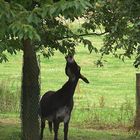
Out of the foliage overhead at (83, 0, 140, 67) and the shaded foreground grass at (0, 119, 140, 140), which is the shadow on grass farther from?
the foliage overhead at (83, 0, 140, 67)

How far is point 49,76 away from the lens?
26.2 meters

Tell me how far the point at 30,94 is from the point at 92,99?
10.00 meters

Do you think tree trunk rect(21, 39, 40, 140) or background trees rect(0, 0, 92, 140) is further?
tree trunk rect(21, 39, 40, 140)

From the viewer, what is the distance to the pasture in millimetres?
12852

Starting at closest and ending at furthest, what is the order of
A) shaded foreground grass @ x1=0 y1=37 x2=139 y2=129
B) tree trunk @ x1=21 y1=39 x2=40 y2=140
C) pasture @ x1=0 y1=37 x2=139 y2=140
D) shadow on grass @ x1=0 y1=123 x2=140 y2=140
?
tree trunk @ x1=21 y1=39 x2=40 y2=140 < shadow on grass @ x1=0 y1=123 x2=140 y2=140 < pasture @ x1=0 y1=37 x2=139 y2=140 < shaded foreground grass @ x1=0 y1=37 x2=139 y2=129

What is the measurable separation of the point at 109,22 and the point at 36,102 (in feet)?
6.44

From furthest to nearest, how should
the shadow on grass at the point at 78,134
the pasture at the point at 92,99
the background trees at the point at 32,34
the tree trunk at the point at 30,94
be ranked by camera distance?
the pasture at the point at 92,99 < the shadow on grass at the point at 78,134 < the tree trunk at the point at 30,94 < the background trees at the point at 32,34

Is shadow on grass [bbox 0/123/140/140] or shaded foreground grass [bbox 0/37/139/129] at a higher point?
shaded foreground grass [bbox 0/37/139/129]

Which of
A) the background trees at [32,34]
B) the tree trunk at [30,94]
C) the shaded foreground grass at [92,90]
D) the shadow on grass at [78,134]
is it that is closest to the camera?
the background trees at [32,34]

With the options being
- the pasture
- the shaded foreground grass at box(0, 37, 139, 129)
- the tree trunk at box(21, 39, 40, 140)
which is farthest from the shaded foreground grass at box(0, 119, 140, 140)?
the tree trunk at box(21, 39, 40, 140)

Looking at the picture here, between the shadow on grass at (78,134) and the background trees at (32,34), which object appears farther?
the shadow on grass at (78,134)

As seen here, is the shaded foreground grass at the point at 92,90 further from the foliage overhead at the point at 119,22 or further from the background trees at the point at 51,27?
the foliage overhead at the point at 119,22

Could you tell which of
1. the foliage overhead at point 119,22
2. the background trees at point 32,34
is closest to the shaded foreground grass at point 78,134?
the background trees at point 32,34

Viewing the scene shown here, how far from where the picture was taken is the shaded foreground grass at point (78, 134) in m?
11.5
